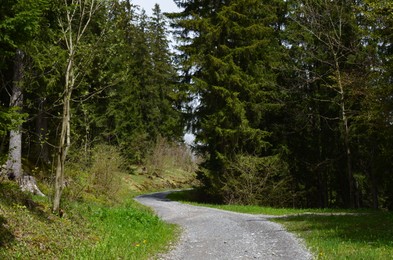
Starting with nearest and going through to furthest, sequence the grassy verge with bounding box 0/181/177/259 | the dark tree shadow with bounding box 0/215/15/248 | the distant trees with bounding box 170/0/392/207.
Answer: the dark tree shadow with bounding box 0/215/15/248, the grassy verge with bounding box 0/181/177/259, the distant trees with bounding box 170/0/392/207

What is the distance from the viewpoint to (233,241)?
10.0m

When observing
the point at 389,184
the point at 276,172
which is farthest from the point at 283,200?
the point at 389,184

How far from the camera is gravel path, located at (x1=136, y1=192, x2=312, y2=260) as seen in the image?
8367 mm

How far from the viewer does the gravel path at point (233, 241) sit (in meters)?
8.37

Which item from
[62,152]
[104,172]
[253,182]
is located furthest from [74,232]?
[253,182]

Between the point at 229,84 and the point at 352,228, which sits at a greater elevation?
the point at 229,84

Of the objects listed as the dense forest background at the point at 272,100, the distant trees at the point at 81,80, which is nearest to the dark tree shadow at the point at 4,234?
the distant trees at the point at 81,80

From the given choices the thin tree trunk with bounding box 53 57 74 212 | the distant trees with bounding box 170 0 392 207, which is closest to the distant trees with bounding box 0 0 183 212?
the thin tree trunk with bounding box 53 57 74 212

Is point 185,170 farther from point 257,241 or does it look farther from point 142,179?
point 257,241

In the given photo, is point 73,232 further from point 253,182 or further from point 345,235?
point 253,182

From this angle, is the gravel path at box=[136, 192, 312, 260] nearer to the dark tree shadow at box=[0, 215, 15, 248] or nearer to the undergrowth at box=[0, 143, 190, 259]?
the undergrowth at box=[0, 143, 190, 259]

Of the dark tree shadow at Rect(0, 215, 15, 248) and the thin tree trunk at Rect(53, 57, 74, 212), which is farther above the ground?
the thin tree trunk at Rect(53, 57, 74, 212)

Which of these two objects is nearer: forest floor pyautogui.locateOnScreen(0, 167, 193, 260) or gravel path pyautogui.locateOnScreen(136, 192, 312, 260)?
forest floor pyautogui.locateOnScreen(0, 167, 193, 260)

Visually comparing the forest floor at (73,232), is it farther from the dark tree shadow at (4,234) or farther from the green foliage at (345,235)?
the green foliage at (345,235)
